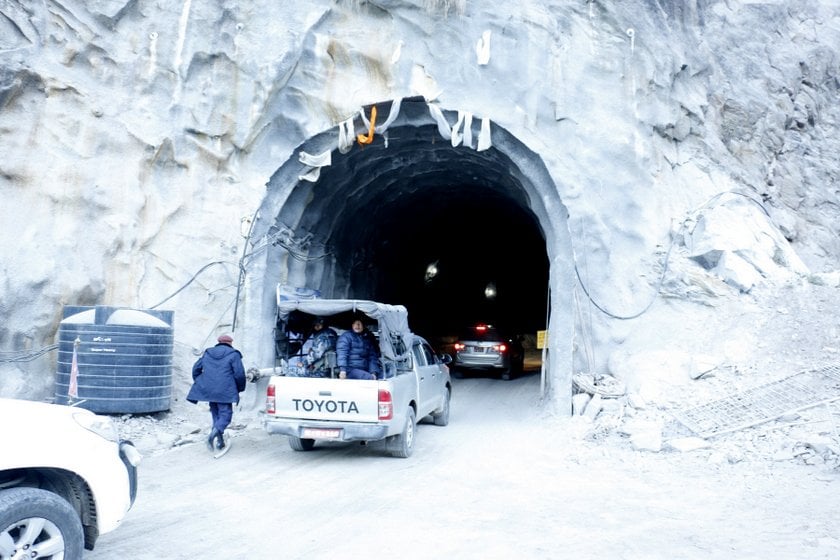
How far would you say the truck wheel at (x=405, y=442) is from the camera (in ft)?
34.1

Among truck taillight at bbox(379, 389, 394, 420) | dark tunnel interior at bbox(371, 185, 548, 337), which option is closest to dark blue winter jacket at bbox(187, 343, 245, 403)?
truck taillight at bbox(379, 389, 394, 420)

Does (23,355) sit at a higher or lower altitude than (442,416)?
higher

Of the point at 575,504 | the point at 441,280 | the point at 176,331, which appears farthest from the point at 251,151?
the point at 441,280

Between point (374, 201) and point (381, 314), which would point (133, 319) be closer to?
point (381, 314)

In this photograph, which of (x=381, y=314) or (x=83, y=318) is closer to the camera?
(x=381, y=314)

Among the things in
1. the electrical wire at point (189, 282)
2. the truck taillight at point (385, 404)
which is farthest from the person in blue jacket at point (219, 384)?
the electrical wire at point (189, 282)

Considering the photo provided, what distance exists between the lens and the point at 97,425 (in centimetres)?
521

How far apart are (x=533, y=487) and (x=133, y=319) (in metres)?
7.60

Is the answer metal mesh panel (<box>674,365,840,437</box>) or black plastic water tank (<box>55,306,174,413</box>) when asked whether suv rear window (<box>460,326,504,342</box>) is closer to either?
metal mesh panel (<box>674,365,840,437</box>)

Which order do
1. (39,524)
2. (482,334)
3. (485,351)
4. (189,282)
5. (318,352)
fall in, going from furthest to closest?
(482,334) → (485,351) → (189,282) → (318,352) → (39,524)

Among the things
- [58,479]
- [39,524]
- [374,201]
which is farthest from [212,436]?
[374,201]

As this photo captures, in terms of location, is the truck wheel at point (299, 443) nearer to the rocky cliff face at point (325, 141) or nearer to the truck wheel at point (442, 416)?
the truck wheel at point (442, 416)

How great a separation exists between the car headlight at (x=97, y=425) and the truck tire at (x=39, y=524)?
0.57 metres

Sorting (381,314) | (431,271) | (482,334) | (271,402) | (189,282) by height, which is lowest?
(271,402)
